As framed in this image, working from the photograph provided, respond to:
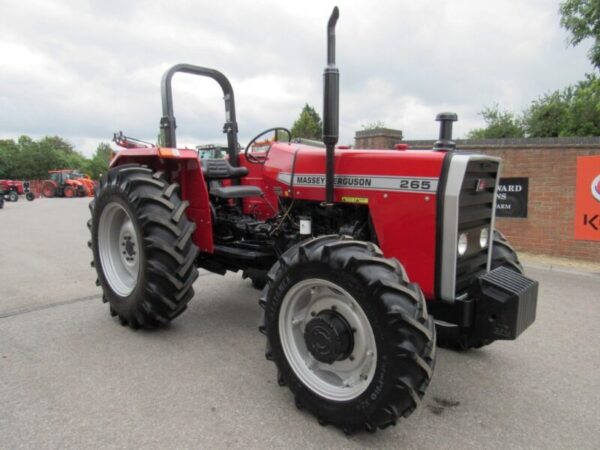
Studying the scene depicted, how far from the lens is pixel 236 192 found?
3.87m

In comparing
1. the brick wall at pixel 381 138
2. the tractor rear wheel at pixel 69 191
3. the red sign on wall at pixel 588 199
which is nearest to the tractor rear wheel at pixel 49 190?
the tractor rear wheel at pixel 69 191

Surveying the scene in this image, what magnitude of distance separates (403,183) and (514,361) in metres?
1.67

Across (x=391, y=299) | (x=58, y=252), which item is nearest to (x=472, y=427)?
(x=391, y=299)

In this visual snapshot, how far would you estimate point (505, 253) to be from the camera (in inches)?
128

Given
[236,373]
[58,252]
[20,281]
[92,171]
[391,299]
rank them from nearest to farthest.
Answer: [391,299], [236,373], [20,281], [58,252], [92,171]

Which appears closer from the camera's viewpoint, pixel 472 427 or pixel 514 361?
pixel 472 427

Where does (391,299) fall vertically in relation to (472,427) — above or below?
above

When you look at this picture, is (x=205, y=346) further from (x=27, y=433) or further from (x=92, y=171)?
(x=92, y=171)

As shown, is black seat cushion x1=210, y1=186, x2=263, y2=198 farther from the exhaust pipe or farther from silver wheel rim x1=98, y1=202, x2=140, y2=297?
the exhaust pipe

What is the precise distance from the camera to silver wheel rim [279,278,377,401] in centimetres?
237

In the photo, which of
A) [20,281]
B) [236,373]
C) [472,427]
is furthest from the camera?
[20,281]

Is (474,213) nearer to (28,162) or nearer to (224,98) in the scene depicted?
(224,98)

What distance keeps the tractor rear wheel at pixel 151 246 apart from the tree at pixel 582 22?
15.4 metres

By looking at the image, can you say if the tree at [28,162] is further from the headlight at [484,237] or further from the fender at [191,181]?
the headlight at [484,237]
